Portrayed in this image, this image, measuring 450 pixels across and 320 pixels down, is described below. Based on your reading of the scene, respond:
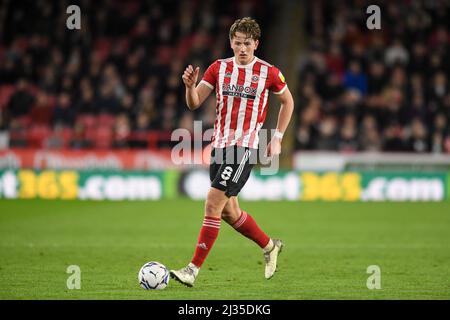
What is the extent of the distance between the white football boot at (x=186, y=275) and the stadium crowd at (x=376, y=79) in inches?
472

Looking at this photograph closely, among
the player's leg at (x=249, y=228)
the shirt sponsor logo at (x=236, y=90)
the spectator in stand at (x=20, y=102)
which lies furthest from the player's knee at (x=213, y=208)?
the spectator in stand at (x=20, y=102)

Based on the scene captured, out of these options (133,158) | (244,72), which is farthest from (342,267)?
(133,158)

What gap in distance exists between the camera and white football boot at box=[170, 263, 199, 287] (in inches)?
289

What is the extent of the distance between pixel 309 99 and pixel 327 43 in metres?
2.54

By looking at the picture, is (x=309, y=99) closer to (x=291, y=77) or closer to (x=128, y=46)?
(x=291, y=77)

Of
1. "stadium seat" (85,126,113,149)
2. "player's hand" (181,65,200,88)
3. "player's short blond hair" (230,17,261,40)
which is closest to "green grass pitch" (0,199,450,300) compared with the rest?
"player's hand" (181,65,200,88)

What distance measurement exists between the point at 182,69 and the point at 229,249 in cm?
1154

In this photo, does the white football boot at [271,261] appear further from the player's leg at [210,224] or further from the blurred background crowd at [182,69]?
the blurred background crowd at [182,69]

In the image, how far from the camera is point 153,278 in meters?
7.29

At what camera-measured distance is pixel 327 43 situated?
2228cm

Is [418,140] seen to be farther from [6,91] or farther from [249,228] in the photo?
[249,228]

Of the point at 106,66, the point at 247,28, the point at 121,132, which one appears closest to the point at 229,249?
the point at 247,28

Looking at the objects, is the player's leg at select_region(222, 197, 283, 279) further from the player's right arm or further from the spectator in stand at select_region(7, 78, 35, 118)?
the spectator in stand at select_region(7, 78, 35, 118)

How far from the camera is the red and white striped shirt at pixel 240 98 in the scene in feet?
25.5
